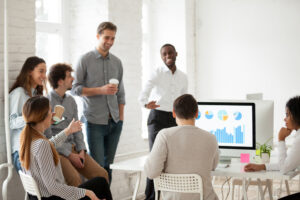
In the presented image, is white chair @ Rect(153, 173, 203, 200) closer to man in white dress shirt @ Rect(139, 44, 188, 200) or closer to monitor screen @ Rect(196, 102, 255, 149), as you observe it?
monitor screen @ Rect(196, 102, 255, 149)

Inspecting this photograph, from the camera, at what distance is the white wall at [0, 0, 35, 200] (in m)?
3.49

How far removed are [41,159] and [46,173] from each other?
0.09 meters

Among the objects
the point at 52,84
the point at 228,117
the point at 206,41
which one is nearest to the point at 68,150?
the point at 52,84

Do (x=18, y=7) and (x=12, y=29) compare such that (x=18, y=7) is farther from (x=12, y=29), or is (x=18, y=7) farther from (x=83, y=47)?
(x=83, y=47)

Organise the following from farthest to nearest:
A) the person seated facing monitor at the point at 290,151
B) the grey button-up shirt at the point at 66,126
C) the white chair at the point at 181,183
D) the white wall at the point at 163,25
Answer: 1. the white wall at the point at 163,25
2. the grey button-up shirt at the point at 66,126
3. the person seated facing monitor at the point at 290,151
4. the white chair at the point at 181,183

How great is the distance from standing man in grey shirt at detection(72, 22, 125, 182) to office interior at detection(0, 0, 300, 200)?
69 cm

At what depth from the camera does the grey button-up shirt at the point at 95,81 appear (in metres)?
4.09

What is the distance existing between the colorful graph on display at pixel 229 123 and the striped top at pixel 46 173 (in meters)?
1.23

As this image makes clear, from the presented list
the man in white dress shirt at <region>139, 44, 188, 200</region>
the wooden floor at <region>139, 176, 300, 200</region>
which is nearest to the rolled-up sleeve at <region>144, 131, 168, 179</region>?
the man in white dress shirt at <region>139, 44, 188, 200</region>

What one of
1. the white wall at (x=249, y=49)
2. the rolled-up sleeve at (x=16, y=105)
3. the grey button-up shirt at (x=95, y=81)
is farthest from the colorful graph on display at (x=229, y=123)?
the white wall at (x=249, y=49)

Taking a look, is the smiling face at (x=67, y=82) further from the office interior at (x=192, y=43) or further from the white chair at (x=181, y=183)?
the white chair at (x=181, y=183)

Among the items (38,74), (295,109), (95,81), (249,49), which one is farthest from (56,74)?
(249,49)

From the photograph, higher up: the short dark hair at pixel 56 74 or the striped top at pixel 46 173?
the short dark hair at pixel 56 74

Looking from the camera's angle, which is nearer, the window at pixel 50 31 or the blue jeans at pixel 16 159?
the blue jeans at pixel 16 159
